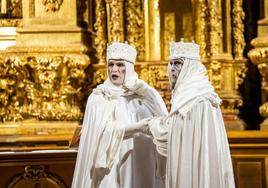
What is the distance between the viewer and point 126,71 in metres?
5.99

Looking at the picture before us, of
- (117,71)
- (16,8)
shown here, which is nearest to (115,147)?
(117,71)

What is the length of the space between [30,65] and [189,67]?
4.73 m

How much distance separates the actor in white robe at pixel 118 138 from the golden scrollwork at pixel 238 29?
13.8ft

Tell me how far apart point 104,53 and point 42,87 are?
93cm

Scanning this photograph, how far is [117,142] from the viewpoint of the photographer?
5793 millimetres

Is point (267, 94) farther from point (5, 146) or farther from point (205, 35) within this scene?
point (5, 146)

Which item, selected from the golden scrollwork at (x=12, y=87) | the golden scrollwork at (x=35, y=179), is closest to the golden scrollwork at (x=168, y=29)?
the golden scrollwork at (x=12, y=87)

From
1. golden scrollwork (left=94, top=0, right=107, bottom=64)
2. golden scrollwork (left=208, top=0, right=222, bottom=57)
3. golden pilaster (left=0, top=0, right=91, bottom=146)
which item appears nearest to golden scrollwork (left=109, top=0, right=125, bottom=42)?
golden scrollwork (left=94, top=0, right=107, bottom=64)

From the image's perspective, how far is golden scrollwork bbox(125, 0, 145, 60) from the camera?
10406 millimetres

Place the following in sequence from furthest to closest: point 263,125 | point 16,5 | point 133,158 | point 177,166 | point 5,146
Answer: point 16,5
point 263,125
point 5,146
point 133,158
point 177,166

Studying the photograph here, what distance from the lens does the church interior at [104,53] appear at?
9.92 meters

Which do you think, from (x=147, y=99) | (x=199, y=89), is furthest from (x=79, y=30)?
(x=199, y=89)

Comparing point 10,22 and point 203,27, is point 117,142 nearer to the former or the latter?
point 203,27

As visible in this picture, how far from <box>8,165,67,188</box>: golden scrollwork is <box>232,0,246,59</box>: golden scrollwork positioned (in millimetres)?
3258
